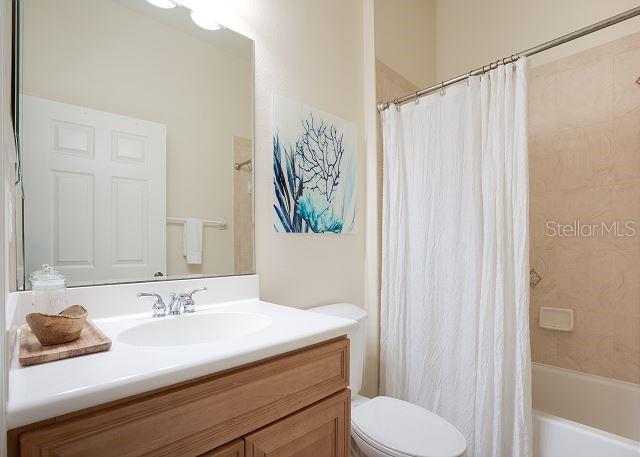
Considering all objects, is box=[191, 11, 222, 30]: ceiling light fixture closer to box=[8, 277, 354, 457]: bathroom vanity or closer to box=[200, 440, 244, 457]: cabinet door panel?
box=[8, 277, 354, 457]: bathroom vanity

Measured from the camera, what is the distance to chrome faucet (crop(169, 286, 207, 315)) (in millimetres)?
1127

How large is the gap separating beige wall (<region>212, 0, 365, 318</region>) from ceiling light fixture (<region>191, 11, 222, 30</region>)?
73mm

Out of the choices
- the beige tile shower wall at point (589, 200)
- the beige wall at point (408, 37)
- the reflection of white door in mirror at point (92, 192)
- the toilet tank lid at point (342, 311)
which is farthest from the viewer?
the beige wall at point (408, 37)

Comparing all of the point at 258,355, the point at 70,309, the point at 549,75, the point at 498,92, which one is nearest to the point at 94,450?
the point at 258,355

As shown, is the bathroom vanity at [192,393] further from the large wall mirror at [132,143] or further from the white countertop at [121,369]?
the large wall mirror at [132,143]

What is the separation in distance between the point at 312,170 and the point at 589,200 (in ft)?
5.26

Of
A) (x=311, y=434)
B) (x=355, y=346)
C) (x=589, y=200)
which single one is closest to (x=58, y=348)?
(x=311, y=434)

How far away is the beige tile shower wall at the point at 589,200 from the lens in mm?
1793

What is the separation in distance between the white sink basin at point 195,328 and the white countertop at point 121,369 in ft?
0.22

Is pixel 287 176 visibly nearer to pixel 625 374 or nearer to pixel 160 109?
pixel 160 109

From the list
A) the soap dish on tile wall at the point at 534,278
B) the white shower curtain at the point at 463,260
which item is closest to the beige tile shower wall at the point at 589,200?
the soap dish on tile wall at the point at 534,278

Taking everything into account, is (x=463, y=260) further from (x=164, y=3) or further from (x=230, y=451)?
(x=164, y=3)

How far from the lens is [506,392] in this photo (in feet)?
4.43

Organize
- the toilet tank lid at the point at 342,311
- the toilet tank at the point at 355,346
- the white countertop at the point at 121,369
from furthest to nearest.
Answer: the toilet tank lid at the point at 342,311, the toilet tank at the point at 355,346, the white countertop at the point at 121,369
